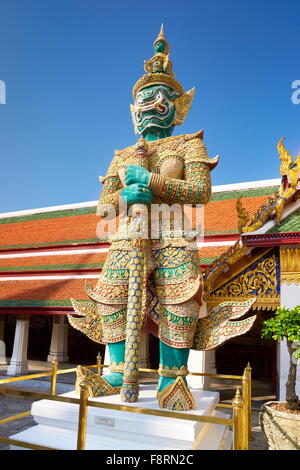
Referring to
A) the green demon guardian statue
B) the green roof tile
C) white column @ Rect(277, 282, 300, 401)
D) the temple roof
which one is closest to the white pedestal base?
the green demon guardian statue

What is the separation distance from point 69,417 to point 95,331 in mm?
1083

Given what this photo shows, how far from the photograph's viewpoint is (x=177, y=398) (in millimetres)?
3338

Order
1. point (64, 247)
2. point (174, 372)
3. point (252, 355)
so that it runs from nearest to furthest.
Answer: point (174, 372) → point (64, 247) → point (252, 355)

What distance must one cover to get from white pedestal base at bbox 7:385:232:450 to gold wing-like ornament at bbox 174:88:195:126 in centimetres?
337

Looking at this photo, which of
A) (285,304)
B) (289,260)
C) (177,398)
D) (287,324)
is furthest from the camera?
(289,260)

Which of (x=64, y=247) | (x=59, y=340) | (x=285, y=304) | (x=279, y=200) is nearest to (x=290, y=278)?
(x=285, y=304)

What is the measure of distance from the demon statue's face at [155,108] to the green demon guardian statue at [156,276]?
0.04 feet

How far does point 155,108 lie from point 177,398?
3.23 metres

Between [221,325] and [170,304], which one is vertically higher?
[170,304]

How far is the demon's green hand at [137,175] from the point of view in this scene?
3.80 meters

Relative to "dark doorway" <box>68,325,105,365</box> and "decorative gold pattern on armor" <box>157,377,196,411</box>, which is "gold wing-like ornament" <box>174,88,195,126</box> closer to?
"decorative gold pattern on armor" <box>157,377,196,411</box>

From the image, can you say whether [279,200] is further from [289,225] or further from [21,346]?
[21,346]

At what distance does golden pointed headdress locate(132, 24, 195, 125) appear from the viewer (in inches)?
171
